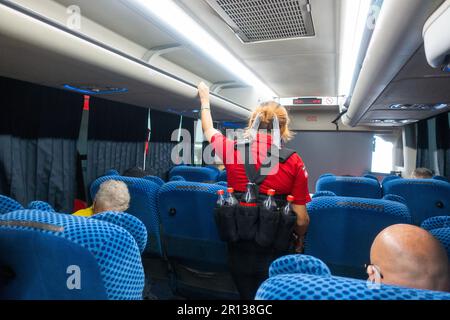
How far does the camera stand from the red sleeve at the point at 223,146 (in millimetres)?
1848

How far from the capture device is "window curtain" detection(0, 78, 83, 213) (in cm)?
278

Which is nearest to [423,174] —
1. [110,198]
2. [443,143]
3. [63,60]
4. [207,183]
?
[443,143]

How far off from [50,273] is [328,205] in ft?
5.19

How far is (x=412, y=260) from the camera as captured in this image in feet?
2.77

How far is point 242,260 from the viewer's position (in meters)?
1.82

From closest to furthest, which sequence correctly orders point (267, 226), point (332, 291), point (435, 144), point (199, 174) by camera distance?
point (332, 291) < point (267, 226) < point (199, 174) < point (435, 144)

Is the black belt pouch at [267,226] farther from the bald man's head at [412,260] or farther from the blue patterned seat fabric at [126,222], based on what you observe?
the blue patterned seat fabric at [126,222]

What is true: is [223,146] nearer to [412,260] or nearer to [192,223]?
[192,223]

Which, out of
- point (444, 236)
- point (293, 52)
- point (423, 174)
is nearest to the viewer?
point (444, 236)

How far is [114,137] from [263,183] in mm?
3249

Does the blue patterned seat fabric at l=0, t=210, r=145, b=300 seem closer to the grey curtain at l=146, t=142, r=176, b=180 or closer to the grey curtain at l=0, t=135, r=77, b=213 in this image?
the grey curtain at l=0, t=135, r=77, b=213

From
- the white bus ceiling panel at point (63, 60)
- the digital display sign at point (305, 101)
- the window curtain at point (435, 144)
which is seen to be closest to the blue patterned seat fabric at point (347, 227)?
the white bus ceiling panel at point (63, 60)
